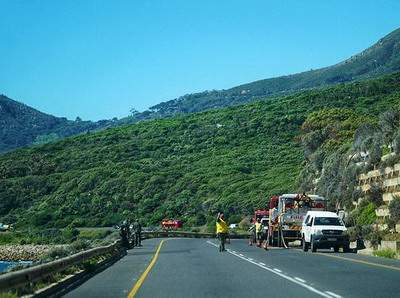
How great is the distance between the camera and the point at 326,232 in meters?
36.8

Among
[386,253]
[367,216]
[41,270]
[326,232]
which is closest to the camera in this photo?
[41,270]

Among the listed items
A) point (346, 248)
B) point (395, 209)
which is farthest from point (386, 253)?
point (395, 209)

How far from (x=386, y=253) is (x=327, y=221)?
6.08 metres

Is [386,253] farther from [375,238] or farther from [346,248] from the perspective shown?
[346,248]

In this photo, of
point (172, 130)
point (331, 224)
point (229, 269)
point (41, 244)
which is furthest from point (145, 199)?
point (229, 269)

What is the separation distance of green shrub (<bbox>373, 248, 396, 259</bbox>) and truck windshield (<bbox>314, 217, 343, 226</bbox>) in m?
3.89

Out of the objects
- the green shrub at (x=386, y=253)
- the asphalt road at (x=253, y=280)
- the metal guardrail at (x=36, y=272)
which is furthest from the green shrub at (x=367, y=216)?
the metal guardrail at (x=36, y=272)

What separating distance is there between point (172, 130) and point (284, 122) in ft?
105

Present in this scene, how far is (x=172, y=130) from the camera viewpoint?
167m

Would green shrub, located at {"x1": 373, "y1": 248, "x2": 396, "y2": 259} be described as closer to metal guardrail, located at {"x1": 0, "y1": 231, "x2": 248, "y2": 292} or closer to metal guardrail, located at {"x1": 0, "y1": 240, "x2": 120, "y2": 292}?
metal guardrail, located at {"x1": 0, "y1": 231, "x2": 248, "y2": 292}

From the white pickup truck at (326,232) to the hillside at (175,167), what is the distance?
45.3 meters

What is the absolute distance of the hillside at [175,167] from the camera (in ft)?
335

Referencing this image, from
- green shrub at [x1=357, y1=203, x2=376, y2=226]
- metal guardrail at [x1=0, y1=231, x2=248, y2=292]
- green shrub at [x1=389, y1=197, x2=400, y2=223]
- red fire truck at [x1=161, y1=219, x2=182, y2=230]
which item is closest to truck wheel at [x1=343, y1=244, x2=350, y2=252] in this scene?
green shrub at [x1=389, y1=197, x2=400, y2=223]

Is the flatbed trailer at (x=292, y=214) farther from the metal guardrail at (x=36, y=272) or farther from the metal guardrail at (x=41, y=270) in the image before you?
the metal guardrail at (x=36, y=272)
